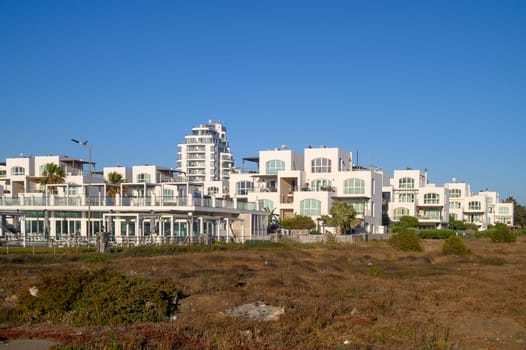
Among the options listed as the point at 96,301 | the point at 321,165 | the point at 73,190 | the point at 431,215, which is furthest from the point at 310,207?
the point at 96,301

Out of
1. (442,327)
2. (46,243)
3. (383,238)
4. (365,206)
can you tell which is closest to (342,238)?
(383,238)

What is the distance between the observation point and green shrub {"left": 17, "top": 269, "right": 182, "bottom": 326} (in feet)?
62.4

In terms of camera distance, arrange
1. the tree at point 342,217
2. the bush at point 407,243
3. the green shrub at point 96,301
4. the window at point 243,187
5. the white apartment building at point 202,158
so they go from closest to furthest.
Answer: the green shrub at point 96,301 → the bush at point 407,243 → the tree at point 342,217 → the window at point 243,187 → the white apartment building at point 202,158

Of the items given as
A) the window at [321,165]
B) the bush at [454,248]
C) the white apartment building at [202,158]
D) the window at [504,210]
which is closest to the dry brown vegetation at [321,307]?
the bush at [454,248]

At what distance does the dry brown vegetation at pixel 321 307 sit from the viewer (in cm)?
1648

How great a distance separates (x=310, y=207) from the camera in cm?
7919

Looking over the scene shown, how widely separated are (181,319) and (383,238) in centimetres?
5852

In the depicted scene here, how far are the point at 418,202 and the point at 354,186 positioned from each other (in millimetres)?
25228

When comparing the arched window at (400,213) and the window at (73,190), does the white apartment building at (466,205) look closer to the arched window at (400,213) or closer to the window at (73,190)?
the arched window at (400,213)

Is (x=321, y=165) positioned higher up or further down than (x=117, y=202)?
higher up

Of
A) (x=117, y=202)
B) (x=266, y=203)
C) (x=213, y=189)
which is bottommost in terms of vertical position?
(x=266, y=203)

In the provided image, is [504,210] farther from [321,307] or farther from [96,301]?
[96,301]

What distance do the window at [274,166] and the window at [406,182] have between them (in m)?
28.8

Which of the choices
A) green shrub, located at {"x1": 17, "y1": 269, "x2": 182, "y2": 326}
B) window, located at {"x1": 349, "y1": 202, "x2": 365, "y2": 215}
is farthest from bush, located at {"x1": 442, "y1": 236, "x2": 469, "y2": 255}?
green shrub, located at {"x1": 17, "y1": 269, "x2": 182, "y2": 326}
